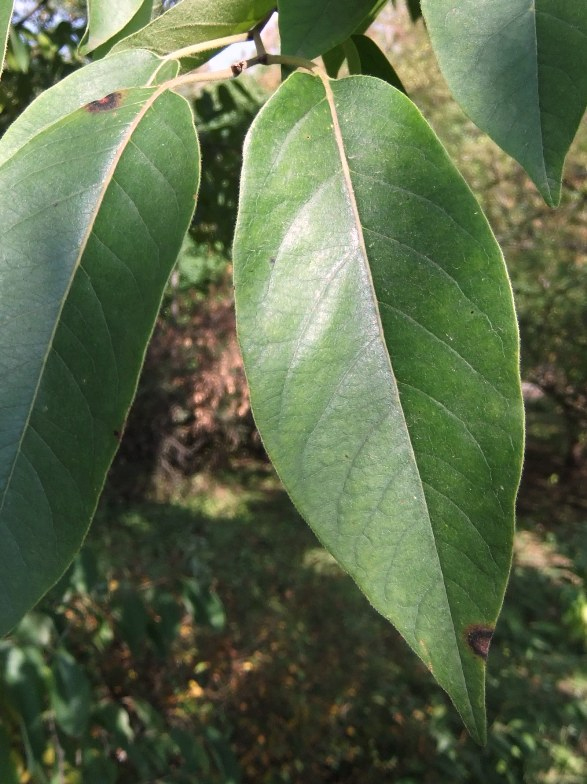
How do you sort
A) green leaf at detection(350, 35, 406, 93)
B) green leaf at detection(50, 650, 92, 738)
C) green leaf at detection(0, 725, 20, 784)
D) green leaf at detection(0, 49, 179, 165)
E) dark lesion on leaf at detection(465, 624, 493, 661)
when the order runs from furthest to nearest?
green leaf at detection(50, 650, 92, 738)
green leaf at detection(0, 725, 20, 784)
green leaf at detection(350, 35, 406, 93)
green leaf at detection(0, 49, 179, 165)
dark lesion on leaf at detection(465, 624, 493, 661)

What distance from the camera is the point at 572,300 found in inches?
226

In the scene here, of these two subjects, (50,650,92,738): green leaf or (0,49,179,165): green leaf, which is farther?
(50,650,92,738): green leaf

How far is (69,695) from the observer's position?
1395mm

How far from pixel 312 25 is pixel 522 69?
15 cm

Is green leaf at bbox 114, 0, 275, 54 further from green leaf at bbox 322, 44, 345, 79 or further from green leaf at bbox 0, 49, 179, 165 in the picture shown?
green leaf at bbox 322, 44, 345, 79

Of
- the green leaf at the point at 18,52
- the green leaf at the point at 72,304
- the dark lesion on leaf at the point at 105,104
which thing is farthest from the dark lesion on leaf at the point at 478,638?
the green leaf at the point at 18,52

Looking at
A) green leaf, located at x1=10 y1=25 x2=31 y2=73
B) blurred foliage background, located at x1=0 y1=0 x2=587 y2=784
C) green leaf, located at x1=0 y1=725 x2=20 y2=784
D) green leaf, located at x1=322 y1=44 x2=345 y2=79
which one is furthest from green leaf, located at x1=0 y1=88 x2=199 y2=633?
green leaf, located at x1=10 y1=25 x2=31 y2=73

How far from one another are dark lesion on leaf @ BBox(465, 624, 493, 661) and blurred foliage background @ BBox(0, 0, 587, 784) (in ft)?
3.14

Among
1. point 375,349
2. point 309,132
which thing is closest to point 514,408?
point 375,349

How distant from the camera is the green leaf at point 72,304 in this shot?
385mm

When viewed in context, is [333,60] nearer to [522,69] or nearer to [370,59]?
[370,59]

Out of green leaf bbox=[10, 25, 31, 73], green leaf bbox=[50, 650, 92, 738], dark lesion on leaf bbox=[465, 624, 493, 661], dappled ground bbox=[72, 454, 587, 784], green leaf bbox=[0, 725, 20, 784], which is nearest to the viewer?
dark lesion on leaf bbox=[465, 624, 493, 661]

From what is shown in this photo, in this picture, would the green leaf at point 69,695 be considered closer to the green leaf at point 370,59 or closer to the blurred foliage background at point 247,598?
the blurred foliage background at point 247,598

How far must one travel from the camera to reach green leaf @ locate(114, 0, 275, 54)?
51cm
